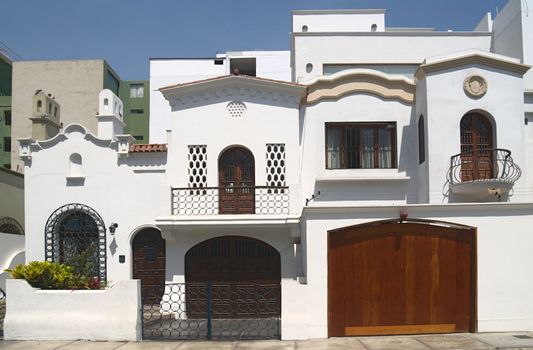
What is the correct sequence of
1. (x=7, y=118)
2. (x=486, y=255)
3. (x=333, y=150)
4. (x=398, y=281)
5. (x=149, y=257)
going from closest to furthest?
(x=398, y=281) → (x=486, y=255) → (x=333, y=150) → (x=149, y=257) → (x=7, y=118)

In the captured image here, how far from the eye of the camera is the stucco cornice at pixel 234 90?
1338 centimetres

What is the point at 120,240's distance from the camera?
14125mm

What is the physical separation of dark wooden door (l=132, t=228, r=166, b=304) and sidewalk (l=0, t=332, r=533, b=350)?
4.40m

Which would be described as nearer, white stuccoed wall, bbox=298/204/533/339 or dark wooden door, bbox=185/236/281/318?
white stuccoed wall, bbox=298/204/533/339

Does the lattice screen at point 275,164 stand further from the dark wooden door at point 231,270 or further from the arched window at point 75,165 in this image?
the arched window at point 75,165

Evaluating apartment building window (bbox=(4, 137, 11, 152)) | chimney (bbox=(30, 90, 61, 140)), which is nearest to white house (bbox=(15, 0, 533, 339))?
chimney (bbox=(30, 90, 61, 140))

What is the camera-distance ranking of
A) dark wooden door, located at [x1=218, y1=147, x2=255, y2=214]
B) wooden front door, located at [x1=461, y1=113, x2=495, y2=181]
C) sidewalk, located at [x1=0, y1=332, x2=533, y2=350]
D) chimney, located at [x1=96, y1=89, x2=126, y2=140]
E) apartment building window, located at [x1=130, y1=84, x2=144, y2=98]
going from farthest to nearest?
apartment building window, located at [x1=130, y1=84, x2=144, y2=98] → chimney, located at [x1=96, y1=89, x2=126, y2=140] → dark wooden door, located at [x1=218, y1=147, x2=255, y2=214] → wooden front door, located at [x1=461, y1=113, x2=495, y2=181] → sidewalk, located at [x1=0, y1=332, x2=533, y2=350]

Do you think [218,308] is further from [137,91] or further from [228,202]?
[137,91]

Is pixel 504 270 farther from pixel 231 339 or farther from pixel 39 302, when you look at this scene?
pixel 39 302

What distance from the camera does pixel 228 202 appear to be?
43.9 ft

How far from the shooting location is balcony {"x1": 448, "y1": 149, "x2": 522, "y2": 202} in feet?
42.1

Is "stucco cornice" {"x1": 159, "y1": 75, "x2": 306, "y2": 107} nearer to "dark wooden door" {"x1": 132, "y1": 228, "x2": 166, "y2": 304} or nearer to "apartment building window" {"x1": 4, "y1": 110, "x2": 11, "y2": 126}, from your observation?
"dark wooden door" {"x1": 132, "y1": 228, "x2": 166, "y2": 304}

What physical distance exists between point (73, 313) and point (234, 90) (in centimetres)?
707

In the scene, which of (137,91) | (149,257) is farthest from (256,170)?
(137,91)
